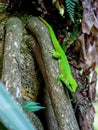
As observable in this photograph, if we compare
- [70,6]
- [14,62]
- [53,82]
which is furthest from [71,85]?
[70,6]

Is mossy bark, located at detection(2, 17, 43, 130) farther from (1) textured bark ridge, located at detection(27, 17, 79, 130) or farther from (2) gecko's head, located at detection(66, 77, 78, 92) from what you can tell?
(2) gecko's head, located at detection(66, 77, 78, 92)

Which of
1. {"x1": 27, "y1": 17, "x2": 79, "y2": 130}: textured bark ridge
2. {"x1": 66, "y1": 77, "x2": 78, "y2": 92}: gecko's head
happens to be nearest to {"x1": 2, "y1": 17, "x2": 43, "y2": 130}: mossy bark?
{"x1": 27, "y1": 17, "x2": 79, "y2": 130}: textured bark ridge

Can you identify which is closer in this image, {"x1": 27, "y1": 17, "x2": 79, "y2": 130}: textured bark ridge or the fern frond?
{"x1": 27, "y1": 17, "x2": 79, "y2": 130}: textured bark ridge

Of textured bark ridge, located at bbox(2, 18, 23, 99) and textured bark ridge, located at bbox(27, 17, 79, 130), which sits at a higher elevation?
textured bark ridge, located at bbox(2, 18, 23, 99)

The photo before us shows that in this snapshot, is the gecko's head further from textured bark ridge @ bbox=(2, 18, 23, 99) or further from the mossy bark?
textured bark ridge @ bbox=(2, 18, 23, 99)

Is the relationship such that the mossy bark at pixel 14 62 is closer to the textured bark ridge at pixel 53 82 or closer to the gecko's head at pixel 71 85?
the textured bark ridge at pixel 53 82

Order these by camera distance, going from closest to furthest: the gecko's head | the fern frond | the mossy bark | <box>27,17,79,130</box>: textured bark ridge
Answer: the mossy bark, <box>27,17,79,130</box>: textured bark ridge, the gecko's head, the fern frond

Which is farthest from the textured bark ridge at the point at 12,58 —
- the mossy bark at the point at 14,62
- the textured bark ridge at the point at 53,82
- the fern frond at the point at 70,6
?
the fern frond at the point at 70,6

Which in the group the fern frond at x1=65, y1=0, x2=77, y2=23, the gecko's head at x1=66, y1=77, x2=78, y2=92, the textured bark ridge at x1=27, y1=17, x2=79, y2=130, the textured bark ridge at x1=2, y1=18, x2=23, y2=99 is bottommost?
the gecko's head at x1=66, y1=77, x2=78, y2=92

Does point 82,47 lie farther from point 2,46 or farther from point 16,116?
point 16,116

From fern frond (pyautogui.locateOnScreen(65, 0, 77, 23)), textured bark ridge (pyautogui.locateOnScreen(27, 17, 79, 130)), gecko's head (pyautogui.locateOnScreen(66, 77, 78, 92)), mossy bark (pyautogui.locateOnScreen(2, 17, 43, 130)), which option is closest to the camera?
mossy bark (pyautogui.locateOnScreen(2, 17, 43, 130))
